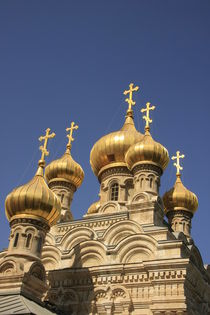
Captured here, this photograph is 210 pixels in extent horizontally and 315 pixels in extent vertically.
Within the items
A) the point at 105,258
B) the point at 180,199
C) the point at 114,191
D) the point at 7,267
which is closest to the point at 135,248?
the point at 105,258

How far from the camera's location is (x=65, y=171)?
19125mm

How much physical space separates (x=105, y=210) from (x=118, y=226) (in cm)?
255

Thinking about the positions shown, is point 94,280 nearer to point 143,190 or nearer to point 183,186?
point 143,190

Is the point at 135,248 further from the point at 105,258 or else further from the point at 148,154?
the point at 148,154

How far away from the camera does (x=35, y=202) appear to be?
12711mm

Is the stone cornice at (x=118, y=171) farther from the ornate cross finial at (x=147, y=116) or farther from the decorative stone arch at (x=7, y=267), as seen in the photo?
the decorative stone arch at (x=7, y=267)

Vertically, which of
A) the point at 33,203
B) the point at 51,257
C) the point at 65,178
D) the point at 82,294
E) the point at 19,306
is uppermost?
the point at 65,178

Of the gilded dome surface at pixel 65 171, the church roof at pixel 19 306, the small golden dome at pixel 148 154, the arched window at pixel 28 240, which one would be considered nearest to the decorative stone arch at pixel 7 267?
the arched window at pixel 28 240

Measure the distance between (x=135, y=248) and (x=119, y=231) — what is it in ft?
3.80

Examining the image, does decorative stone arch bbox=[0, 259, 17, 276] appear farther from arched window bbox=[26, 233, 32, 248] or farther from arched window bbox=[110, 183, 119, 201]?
arched window bbox=[110, 183, 119, 201]

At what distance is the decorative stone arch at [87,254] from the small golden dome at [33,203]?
4.74 feet

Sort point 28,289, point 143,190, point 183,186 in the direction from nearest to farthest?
point 28,289 < point 143,190 < point 183,186

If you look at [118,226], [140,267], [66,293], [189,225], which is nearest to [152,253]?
[140,267]

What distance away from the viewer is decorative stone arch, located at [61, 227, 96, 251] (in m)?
14.9
